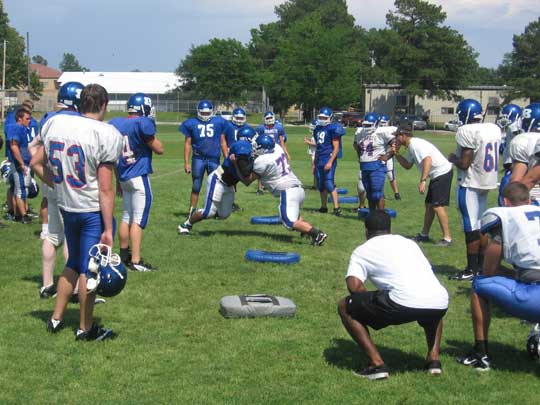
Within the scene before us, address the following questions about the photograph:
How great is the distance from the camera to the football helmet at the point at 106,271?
5.67 metres

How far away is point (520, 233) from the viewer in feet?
17.3

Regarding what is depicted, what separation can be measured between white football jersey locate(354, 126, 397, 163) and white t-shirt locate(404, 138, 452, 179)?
7.81ft

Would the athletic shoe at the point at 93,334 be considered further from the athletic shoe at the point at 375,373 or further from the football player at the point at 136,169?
the football player at the point at 136,169

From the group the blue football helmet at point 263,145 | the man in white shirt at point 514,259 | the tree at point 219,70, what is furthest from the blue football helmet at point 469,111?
the tree at point 219,70

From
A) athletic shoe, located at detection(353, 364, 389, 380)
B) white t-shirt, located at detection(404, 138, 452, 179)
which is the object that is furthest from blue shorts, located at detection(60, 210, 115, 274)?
white t-shirt, located at detection(404, 138, 452, 179)

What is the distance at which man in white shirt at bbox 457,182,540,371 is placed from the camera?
5254mm

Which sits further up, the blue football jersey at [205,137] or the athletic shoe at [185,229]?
the blue football jersey at [205,137]

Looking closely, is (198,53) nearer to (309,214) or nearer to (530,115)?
(309,214)

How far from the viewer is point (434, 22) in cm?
8056

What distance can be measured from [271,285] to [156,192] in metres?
9.21

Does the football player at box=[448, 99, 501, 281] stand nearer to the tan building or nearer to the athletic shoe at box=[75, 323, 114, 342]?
the athletic shoe at box=[75, 323, 114, 342]

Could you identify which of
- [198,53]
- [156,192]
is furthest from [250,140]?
[198,53]

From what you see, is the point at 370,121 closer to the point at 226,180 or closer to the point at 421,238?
the point at 421,238

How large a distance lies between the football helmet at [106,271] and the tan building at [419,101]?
76946mm
